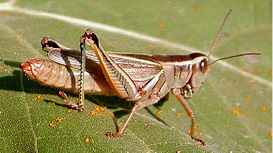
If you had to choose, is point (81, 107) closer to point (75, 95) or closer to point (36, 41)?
point (75, 95)

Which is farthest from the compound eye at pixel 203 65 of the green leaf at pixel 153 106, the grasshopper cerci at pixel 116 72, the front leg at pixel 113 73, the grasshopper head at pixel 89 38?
the grasshopper head at pixel 89 38

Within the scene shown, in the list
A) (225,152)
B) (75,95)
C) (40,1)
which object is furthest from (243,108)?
(40,1)

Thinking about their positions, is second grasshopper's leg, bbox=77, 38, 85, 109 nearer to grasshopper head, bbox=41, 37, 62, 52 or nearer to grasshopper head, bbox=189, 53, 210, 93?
grasshopper head, bbox=41, 37, 62, 52

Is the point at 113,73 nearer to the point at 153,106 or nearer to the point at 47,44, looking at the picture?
the point at 47,44

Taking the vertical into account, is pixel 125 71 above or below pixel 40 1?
below

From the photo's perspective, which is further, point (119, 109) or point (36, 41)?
point (36, 41)

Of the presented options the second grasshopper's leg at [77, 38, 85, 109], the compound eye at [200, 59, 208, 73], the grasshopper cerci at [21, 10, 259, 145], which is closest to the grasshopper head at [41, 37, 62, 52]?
the grasshopper cerci at [21, 10, 259, 145]

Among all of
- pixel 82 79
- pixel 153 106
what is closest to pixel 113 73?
pixel 82 79

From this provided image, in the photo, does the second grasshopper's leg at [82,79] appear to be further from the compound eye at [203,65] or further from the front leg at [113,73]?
the compound eye at [203,65]
